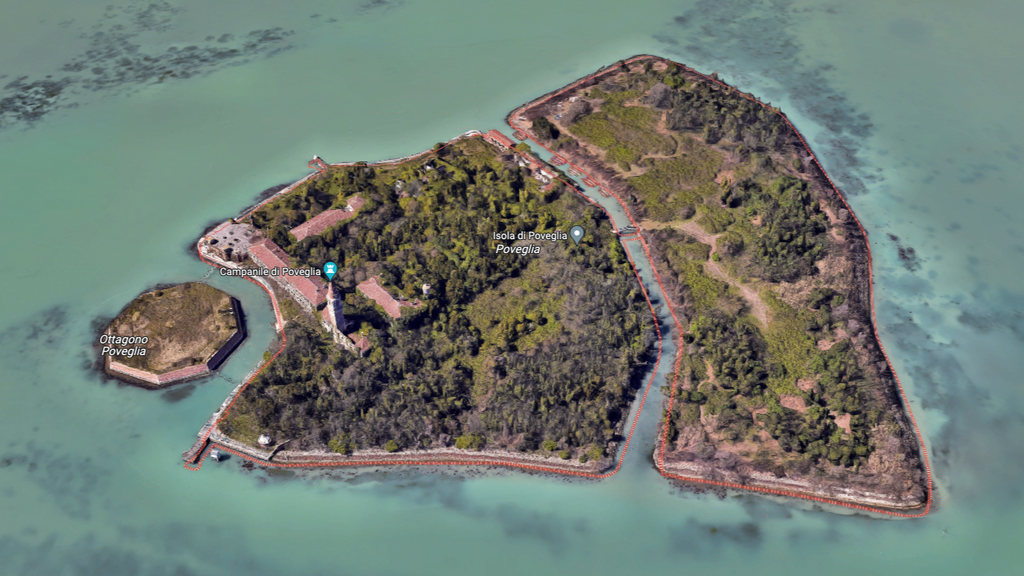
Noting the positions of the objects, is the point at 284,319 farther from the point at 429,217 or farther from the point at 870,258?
the point at 870,258

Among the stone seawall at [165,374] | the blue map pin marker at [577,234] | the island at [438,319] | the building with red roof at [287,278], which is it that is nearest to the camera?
the island at [438,319]

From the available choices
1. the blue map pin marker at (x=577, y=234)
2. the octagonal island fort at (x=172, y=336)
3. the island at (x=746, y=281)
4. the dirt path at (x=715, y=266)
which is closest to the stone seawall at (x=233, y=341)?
the octagonal island fort at (x=172, y=336)

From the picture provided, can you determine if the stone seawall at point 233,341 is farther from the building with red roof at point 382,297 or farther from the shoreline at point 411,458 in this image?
the building with red roof at point 382,297

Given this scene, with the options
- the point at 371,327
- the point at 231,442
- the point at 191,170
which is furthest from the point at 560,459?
the point at 191,170

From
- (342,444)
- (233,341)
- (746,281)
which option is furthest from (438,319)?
(746,281)

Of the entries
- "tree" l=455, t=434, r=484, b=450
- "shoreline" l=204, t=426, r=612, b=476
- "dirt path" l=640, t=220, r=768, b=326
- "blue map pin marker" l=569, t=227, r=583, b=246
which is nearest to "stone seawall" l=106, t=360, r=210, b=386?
"shoreline" l=204, t=426, r=612, b=476

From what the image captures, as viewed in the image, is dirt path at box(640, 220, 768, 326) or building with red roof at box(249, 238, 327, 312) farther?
dirt path at box(640, 220, 768, 326)

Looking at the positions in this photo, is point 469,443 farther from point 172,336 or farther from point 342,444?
point 172,336

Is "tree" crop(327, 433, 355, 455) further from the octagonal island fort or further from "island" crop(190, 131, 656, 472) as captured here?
the octagonal island fort
